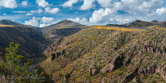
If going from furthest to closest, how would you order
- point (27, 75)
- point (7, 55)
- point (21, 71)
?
point (27, 75) < point (21, 71) < point (7, 55)

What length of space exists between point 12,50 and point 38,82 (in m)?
15.4

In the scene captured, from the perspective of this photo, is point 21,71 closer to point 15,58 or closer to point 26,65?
point 26,65

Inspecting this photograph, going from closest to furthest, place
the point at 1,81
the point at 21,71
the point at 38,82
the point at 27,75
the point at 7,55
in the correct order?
the point at 1,81, the point at 7,55, the point at 21,71, the point at 27,75, the point at 38,82

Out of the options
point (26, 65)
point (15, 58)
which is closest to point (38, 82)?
point (26, 65)

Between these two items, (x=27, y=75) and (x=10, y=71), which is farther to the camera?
(x=27, y=75)

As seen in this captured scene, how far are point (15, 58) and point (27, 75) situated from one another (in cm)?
660

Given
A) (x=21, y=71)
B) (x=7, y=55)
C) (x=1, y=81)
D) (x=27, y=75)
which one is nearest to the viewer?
(x=1, y=81)

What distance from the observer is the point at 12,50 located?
90.5ft

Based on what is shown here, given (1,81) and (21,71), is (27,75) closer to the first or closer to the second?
(21,71)

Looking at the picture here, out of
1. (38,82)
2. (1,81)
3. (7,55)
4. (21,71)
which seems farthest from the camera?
(38,82)

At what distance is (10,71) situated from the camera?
1147 inches

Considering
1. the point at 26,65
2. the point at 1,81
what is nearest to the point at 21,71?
the point at 26,65

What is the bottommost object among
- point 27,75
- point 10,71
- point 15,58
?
point 27,75

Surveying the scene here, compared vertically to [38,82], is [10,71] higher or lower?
higher
